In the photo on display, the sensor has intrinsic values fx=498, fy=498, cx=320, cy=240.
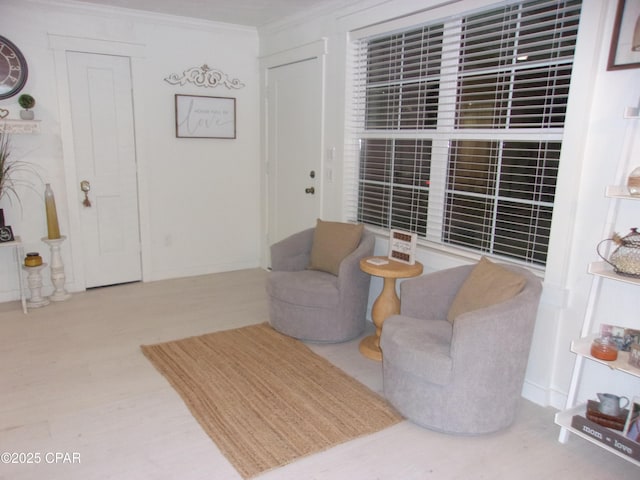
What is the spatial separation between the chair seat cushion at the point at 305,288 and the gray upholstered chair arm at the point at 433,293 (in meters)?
0.59

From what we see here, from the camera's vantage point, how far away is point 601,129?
231 cm

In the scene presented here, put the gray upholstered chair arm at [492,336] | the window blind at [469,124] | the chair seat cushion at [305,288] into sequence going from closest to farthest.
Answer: the gray upholstered chair arm at [492,336]
the window blind at [469,124]
the chair seat cushion at [305,288]

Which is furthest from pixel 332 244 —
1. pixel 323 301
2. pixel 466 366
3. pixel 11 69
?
pixel 11 69

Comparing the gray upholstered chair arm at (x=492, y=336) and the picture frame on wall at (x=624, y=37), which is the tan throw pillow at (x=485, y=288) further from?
the picture frame on wall at (x=624, y=37)

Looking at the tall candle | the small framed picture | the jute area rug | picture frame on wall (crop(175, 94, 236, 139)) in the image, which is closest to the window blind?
the small framed picture

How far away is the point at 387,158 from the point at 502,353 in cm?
179

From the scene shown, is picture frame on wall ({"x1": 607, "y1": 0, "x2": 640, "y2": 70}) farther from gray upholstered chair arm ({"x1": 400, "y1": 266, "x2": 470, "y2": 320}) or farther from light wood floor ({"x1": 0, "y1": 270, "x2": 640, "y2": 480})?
light wood floor ({"x1": 0, "y1": 270, "x2": 640, "y2": 480})

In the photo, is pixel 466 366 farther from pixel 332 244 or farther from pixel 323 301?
pixel 332 244

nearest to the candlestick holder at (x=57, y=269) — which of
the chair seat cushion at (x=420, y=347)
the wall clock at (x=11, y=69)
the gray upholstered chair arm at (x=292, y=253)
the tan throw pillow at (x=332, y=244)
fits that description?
the wall clock at (x=11, y=69)

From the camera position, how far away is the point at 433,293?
2.77m

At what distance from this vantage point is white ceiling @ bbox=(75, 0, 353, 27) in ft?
12.8

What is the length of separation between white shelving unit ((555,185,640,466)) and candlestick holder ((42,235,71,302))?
3.73m

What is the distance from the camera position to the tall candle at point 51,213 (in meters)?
3.95

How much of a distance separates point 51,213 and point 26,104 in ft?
2.80
